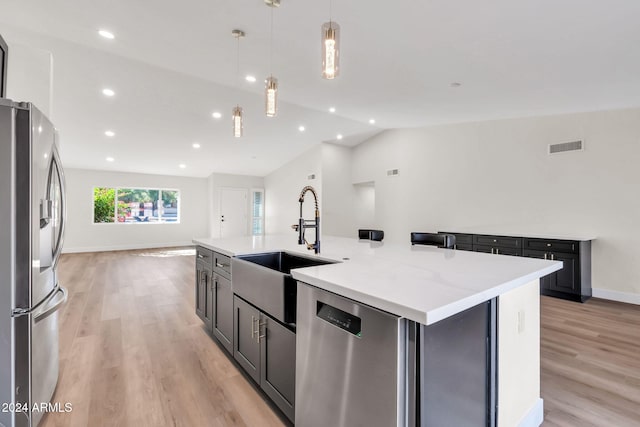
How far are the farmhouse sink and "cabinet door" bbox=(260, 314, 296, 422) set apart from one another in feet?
0.27

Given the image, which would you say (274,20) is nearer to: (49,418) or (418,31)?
(418,31)

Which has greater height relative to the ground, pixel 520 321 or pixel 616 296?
pixel 520 321

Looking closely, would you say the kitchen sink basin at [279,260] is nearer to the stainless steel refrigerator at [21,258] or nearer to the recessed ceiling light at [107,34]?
the stainless steel refrigerator at [21,258]

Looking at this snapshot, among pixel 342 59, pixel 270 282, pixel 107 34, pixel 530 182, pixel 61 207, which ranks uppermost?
pixel 107 34

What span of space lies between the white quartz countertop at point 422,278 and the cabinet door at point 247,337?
1.81ft

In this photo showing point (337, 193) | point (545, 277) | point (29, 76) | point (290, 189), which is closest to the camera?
point (29, 76)

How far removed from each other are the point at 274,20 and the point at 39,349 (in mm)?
2726

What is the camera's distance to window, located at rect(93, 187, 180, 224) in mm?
8227

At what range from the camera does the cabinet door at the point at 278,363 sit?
1.52m

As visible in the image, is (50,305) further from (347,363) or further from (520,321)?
(520,321)

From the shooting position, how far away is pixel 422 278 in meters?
1.25

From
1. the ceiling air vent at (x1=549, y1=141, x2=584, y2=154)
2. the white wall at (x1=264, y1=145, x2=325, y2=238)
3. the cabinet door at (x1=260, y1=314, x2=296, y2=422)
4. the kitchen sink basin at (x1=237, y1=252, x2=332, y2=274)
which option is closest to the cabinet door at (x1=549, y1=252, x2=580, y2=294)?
the ceiling air vent at (x1=549, y1=141, x2=584, y2=154)

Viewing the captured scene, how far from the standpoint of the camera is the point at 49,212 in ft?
5.25

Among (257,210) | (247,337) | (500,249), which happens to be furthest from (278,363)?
(257,210)
